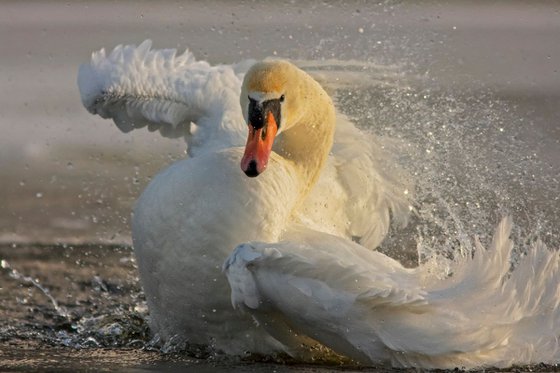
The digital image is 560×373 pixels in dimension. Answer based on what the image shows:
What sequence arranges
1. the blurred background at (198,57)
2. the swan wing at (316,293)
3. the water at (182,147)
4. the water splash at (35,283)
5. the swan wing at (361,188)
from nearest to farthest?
1. the swan wing at (316,293)
2. the swan wing at (361,188)
3. the water at (182,147)
4. the water splash at (35,283)
5. the blurred background at (198,57)

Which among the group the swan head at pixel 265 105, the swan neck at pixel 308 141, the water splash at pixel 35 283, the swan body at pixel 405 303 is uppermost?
the swan head at pixel 265 105

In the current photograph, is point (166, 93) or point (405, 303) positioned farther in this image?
point (166, 93)

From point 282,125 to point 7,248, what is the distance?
4.11m

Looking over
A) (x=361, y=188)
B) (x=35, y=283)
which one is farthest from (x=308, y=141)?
(x=35, y=283)

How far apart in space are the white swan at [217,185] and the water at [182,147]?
0.74ft

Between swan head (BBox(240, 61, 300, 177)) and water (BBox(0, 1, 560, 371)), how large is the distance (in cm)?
98

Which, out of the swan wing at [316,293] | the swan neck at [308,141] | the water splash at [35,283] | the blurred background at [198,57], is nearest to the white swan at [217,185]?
the swan neck at [308,141]

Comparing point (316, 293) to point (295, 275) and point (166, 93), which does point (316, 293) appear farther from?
point (166, 93)

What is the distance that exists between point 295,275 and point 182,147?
22.1 feet

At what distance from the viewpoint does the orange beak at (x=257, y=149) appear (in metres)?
6.40

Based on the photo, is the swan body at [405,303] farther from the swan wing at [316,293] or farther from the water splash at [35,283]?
the water splash at [35,283]

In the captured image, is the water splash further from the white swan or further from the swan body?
the swan body

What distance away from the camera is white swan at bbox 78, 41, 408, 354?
259 inches

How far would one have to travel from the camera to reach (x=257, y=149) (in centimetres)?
649
